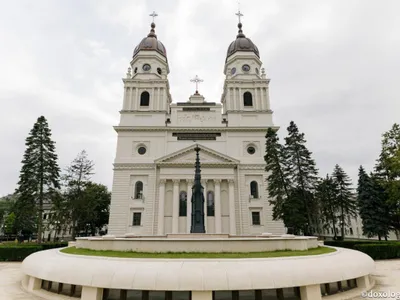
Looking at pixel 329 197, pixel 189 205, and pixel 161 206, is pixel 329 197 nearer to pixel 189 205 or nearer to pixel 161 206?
pixel 189 205

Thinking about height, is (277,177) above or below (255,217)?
above

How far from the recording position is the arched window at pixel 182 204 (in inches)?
1297

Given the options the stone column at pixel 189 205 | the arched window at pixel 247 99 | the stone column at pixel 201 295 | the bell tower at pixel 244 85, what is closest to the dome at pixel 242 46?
the bell tower at pixel 244 85

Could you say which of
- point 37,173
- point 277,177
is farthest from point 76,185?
point 277,177

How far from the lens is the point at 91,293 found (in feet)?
26.0

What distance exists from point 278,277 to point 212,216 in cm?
2549

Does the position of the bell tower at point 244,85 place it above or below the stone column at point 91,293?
above

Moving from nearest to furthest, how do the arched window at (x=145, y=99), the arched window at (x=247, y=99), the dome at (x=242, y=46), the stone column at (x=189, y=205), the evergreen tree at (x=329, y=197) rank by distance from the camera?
the stone column at (x=189, y=205), the evergreen tree at (x=329, y=197), the arched window at (x=145, y=99), the arched window at (x=247, y=99), the dome at (x=242, y=46)

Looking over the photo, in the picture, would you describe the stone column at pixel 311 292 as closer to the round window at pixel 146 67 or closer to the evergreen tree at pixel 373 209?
the evergreen tree at pixel 373 209

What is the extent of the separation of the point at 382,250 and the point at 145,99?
3360cm

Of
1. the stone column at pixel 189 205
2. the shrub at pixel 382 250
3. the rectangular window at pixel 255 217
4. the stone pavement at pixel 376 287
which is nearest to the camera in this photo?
the stone pavement at pixel 376 287

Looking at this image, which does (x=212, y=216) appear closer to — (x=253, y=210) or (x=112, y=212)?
(x=253, y=210)

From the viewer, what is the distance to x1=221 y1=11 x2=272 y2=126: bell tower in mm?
38875

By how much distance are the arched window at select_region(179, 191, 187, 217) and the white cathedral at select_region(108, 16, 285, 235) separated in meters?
0.13
